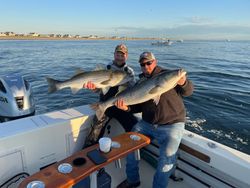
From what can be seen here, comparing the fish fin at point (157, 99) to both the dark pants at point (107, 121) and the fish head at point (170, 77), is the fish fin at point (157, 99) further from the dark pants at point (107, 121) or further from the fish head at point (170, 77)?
the dark pants at point (107, 121)

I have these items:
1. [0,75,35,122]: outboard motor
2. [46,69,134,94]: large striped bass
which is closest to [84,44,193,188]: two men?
[46,69,134,94]: large striped bass

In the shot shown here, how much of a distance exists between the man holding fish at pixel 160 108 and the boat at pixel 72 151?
257mm

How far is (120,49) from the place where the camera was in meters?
4.07

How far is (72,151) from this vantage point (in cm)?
350

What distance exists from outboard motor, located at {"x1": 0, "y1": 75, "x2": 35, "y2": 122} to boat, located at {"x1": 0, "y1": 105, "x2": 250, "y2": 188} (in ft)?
3.40

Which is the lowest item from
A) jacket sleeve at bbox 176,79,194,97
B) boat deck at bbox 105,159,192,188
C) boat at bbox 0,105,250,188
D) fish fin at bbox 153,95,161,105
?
boat deck at bbox 105,159,192,188

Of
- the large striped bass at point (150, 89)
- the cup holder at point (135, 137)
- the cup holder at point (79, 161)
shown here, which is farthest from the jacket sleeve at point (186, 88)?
the cup holder at point (79, 161)

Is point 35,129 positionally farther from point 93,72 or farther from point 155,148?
point 155,148

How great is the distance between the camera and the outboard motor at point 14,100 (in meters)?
4.19

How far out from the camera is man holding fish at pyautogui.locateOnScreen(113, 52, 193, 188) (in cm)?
Answer: 303

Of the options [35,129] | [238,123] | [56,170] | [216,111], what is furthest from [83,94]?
[56,170]

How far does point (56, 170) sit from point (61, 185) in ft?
0.83

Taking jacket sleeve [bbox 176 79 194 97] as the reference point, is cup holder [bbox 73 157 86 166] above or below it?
below

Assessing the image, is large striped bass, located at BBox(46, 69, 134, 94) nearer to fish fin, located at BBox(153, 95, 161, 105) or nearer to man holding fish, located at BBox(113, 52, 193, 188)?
man holding fish, located at BBox(113, 52, 193, 188)
